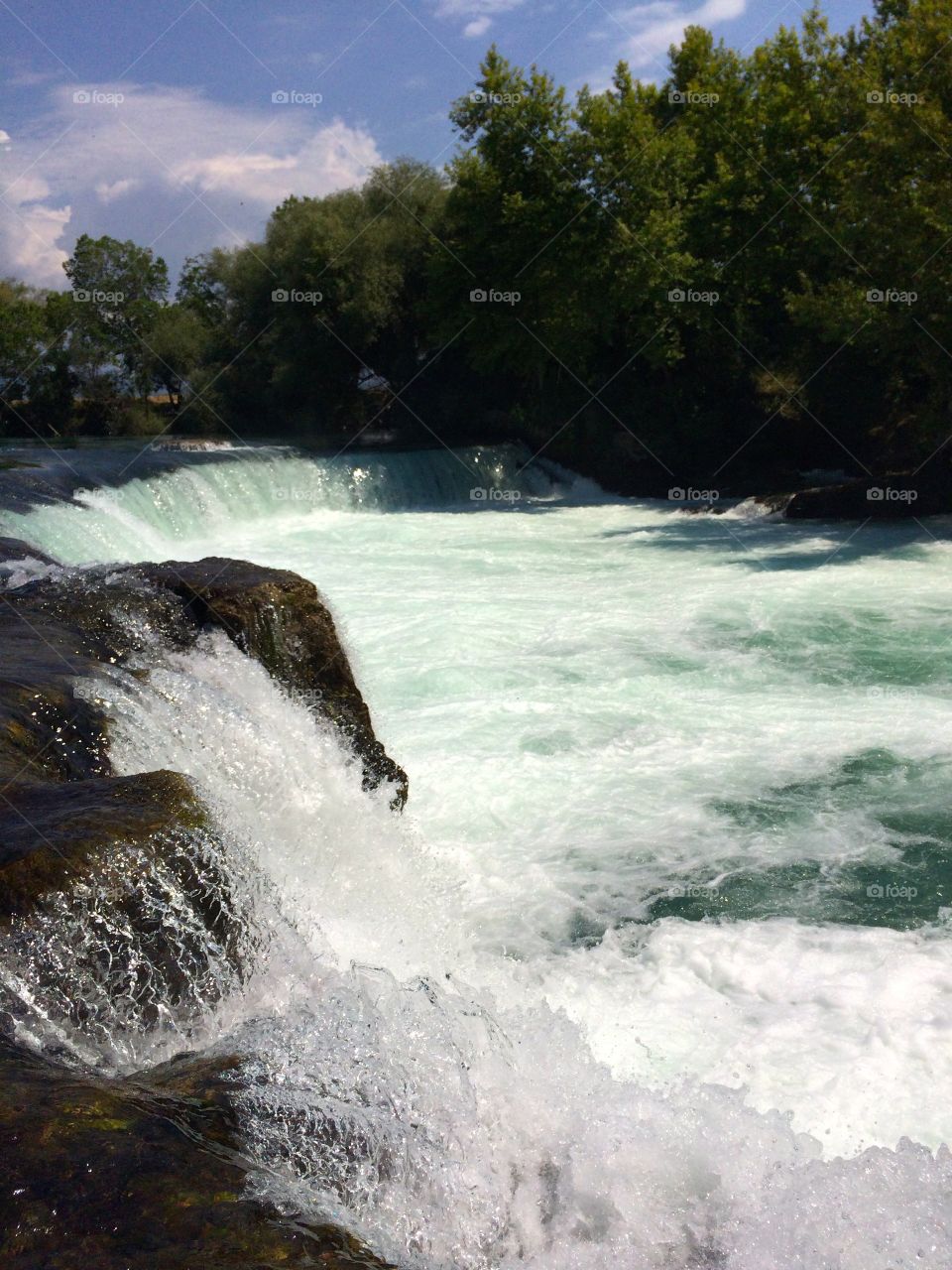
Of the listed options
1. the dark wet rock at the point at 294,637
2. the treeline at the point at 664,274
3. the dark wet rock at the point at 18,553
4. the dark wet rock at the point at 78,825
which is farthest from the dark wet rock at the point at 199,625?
the treeline at the point at 664,274

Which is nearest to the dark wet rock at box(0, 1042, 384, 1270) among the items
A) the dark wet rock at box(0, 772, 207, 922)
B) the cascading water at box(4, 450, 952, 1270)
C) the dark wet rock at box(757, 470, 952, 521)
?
the cascading water at box(4, 450, 952, 1270)

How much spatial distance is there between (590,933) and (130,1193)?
3265 mm

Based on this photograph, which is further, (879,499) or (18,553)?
(879,499)

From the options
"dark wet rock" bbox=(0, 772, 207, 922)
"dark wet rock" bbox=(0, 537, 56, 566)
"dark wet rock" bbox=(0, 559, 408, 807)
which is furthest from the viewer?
"dark wet rock" bbox=(0, 537, 56, 566)

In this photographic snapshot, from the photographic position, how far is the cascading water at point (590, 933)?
9.89ft

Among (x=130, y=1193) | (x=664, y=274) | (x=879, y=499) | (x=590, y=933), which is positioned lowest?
(x=590, y=933)

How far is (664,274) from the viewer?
22.4 meters

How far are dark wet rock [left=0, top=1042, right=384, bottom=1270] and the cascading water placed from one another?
0.43 ft

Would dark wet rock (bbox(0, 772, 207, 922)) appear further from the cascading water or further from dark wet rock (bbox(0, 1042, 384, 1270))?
dark wet rock (bbox(0, 1042, 384, 1270))

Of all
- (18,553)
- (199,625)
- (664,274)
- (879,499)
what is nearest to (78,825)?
(199,625)

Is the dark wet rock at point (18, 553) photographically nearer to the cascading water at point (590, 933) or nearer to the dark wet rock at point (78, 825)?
the cascading water at point (590, 933)

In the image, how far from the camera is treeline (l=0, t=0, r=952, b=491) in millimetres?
17703

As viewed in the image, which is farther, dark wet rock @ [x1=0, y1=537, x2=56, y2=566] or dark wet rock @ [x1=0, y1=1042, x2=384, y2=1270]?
dark wet rock @ [x1=0, y1=537, x2=56, y2=566]

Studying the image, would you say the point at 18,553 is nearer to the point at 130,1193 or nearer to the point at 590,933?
the point at 590,933
